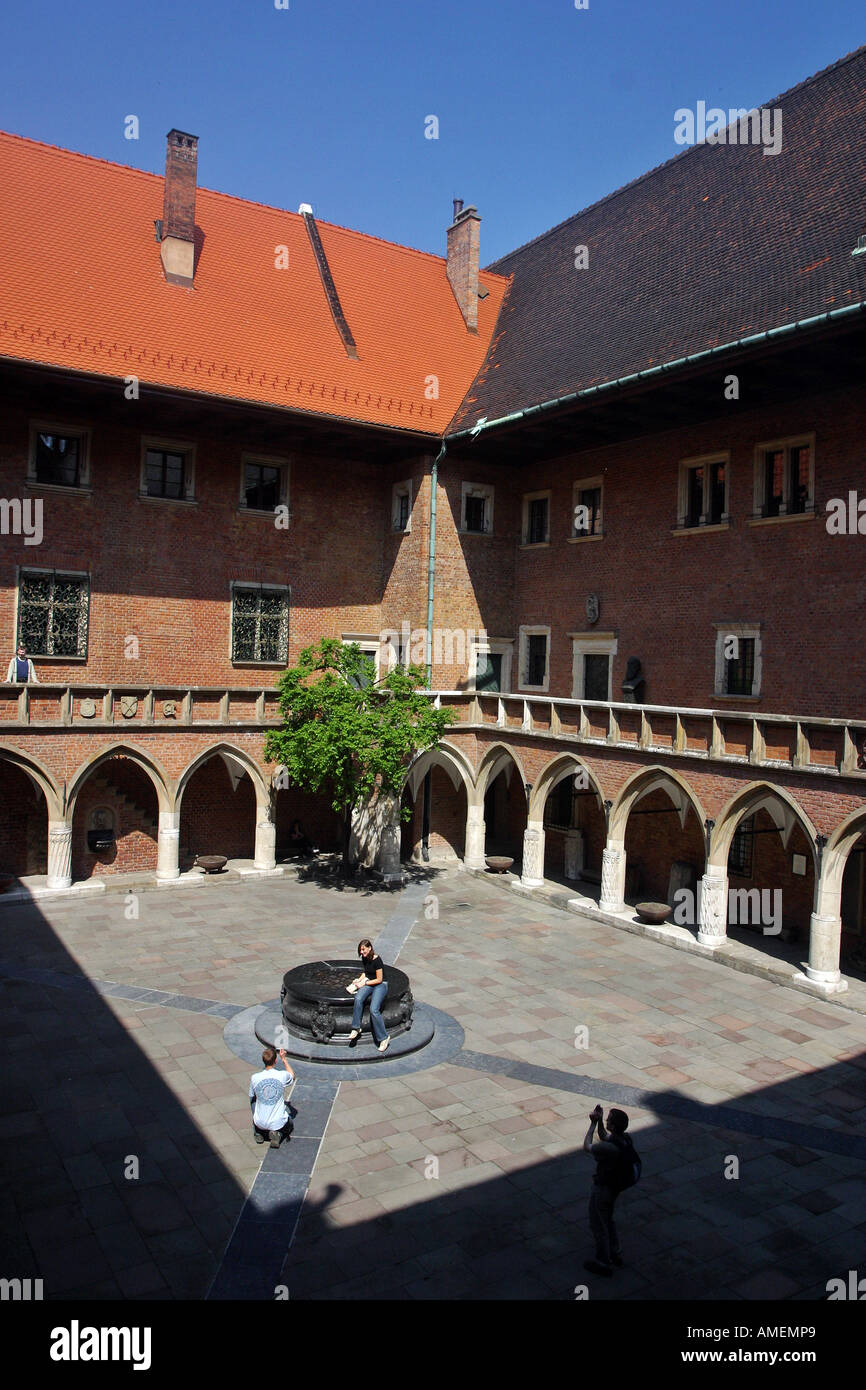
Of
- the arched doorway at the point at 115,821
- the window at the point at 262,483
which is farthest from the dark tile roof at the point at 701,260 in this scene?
the arched doorway at the point at 115,821

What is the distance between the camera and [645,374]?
1714 centimetres

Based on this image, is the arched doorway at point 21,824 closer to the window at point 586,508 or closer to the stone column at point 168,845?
the stone column at point 168,845

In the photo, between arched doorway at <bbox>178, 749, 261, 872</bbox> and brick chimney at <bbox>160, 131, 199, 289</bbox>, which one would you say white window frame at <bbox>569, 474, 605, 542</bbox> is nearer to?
arched doorway at <bbox>178, 749, 261, 872</bbox>

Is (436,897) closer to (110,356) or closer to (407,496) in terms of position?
(407,496)

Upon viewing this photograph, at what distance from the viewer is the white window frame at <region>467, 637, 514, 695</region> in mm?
22969

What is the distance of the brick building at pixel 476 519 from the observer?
16609mm

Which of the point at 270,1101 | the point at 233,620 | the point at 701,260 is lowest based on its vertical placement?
the point at 270,1101

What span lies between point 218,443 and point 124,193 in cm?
678

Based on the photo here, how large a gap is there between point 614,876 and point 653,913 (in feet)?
4.48

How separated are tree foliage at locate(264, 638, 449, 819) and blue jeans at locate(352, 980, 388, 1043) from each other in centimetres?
743

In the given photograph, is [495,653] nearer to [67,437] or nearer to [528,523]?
[528,523]

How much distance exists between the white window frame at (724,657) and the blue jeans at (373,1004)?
31.1 ft

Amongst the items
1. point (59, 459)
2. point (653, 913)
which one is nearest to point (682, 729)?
point (653, 913)
